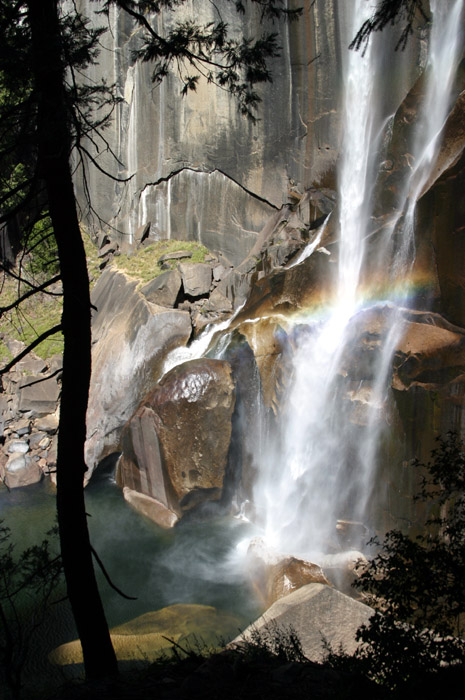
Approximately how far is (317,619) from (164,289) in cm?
931

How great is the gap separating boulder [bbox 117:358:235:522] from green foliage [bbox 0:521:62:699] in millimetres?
2701

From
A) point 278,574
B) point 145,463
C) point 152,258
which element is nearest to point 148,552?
point 145,463

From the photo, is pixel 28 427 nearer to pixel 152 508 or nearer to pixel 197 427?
pixel 152 508

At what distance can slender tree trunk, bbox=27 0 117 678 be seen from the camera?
3588 millimetres

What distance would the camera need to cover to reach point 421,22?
1097cm

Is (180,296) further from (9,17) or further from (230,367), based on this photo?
(9,17)

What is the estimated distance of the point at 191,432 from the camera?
9.89m

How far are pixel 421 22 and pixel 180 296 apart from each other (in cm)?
804

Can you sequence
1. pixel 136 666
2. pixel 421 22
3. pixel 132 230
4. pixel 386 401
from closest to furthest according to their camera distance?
pixel 136 666, pixel 386 401, pixel 421 22, pixel 132 230

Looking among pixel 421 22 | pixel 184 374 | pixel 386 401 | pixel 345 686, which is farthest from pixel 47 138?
pixel 421 22

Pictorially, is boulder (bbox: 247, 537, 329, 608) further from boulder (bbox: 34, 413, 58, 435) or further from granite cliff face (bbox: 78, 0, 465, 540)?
boulder (bbox: 34, 413, 58, 435)

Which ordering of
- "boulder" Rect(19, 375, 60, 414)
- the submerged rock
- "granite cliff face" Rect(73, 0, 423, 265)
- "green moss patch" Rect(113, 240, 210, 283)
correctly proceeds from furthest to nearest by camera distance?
"green moss patch" Rect(113, 240, 210, 283)
"boulder" Rect(19, 375, 60, 414)
"granite cliff face" Rect(73, 0, 423, 265)
the submerged rock

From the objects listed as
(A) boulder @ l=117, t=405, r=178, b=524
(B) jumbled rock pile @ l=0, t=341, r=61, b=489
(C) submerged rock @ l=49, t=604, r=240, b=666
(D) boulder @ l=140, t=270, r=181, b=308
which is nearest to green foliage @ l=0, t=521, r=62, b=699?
(C) submerged rock @ l=49, t=604, r=240, b=666

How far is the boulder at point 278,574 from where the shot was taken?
7.23m
